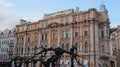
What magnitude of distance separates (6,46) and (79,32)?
31.4 metres

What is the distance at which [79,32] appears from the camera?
49938 mm

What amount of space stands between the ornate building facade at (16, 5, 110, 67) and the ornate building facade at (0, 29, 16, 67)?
10601 millimetres

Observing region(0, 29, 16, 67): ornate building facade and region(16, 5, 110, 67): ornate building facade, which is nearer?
region(16, 5, 110, 67): ornate building facade

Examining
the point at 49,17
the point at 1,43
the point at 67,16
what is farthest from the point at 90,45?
the point at 1,43

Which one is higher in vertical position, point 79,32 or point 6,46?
point 79,32

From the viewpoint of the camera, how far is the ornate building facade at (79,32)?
47.1 metres

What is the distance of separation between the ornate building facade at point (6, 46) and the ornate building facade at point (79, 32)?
10.6 metres

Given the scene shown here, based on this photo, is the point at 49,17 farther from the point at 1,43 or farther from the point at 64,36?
the point at 1,43

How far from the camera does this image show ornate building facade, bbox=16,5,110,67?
47.1 meters

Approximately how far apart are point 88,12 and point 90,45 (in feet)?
23.8

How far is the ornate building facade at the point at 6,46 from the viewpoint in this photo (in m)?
66.9

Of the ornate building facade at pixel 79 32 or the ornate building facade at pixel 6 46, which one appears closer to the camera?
the ornate building facade at pixel 79 32

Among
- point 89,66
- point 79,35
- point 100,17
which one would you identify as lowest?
point 89,66

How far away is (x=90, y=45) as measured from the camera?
47125 mm
